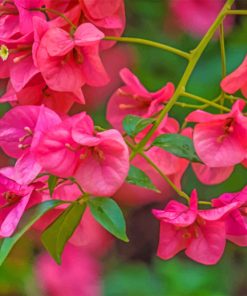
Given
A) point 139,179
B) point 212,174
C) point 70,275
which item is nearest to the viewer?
point 139,179

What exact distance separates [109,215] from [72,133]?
3.7 inches

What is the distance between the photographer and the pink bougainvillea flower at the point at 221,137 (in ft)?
3.30

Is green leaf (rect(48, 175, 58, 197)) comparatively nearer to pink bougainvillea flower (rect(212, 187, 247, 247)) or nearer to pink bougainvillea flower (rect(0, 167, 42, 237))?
pink bougainvillea flower (rect(0, 167, 42, 237))

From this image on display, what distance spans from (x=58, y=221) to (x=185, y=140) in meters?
0.19

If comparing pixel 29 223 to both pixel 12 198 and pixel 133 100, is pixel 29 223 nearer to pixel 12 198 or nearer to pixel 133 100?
pixel 12 198

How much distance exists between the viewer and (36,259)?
2494 millimetres

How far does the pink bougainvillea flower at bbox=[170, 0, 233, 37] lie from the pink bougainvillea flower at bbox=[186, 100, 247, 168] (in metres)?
1.41

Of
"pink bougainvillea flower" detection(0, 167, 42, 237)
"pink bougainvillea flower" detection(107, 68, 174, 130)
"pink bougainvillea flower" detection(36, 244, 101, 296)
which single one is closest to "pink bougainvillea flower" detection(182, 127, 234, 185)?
"pink bougainvillea flower" detection(107, 68, 174, 130)

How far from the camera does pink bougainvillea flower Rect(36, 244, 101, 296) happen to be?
236 cm

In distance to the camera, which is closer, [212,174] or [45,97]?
[45,97]

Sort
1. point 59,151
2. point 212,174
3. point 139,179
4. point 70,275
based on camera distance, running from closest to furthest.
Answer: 1. point 59,151
2. point 139,179
3. point 212,174
4. point 70,275

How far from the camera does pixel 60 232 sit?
3.21ft

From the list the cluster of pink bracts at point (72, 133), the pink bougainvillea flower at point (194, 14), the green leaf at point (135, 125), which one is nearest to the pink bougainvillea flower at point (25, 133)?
the cluster of pink bracts at point (72, 133)

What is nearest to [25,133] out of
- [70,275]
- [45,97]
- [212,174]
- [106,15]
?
[45,97]
